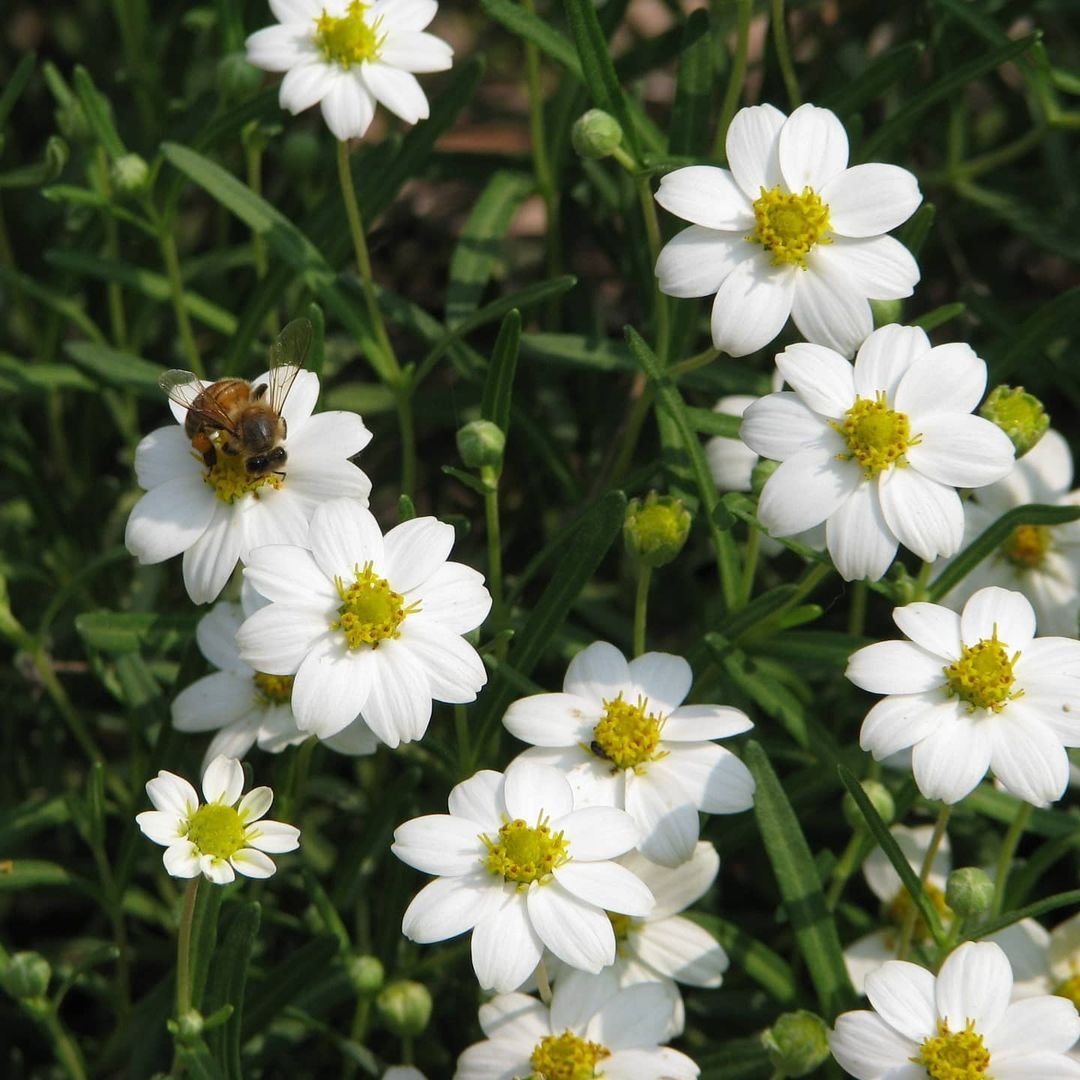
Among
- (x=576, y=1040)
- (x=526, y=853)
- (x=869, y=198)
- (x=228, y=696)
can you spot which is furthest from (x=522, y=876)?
Result: (x=869, y=198)

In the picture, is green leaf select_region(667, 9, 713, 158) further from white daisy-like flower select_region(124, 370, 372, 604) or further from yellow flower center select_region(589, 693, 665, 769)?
yellow flower center select_region(589, 693, 665, 769)

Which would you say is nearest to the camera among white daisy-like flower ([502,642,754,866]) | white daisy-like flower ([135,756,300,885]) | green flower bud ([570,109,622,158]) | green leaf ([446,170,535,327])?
white daisy-like flower ([135,756,300,885])

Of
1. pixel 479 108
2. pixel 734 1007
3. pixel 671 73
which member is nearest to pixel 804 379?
pixel 734 1007

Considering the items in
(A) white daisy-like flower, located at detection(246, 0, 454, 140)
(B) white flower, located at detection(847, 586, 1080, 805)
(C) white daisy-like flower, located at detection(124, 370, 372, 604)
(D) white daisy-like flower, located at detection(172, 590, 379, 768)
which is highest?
(A) white daisy-like flower, located at detection(246, 0, 454, 140)

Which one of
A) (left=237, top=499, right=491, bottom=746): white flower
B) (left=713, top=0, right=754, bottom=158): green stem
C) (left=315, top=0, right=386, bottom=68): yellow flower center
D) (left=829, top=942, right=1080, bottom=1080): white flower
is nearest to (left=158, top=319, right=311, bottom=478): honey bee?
(left=237, top=499, right=491, bottom=746): white flower

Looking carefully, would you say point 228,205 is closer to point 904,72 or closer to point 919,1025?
point 904,72
